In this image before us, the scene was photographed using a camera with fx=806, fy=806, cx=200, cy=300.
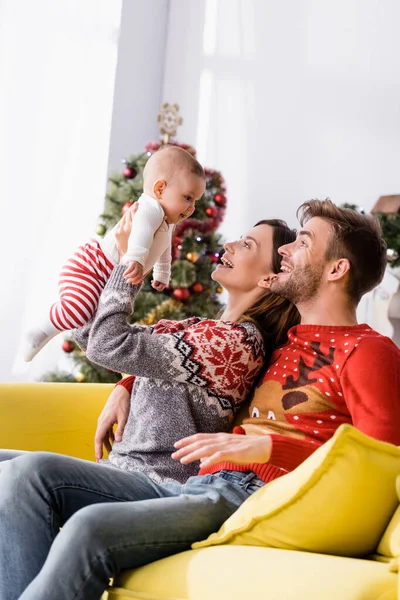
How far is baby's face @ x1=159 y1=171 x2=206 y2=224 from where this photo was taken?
6.17ft

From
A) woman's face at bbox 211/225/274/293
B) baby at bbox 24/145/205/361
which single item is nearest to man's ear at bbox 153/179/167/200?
baby at bbox 24/145/205/361

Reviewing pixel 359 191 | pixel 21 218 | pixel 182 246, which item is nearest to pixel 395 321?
pixel 359 191

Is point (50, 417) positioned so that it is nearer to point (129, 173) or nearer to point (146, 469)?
point (146, 469)

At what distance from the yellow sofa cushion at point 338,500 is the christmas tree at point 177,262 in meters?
2.47

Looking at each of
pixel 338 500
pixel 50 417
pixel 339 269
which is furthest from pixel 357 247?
pixel 50 417

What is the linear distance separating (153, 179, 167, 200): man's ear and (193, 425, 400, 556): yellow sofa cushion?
0.88m

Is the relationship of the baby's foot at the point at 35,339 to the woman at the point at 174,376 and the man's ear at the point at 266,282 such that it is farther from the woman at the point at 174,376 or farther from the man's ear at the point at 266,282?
the man's ear at the point at 266,282

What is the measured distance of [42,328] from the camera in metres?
1.89

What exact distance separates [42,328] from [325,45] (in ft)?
11.2

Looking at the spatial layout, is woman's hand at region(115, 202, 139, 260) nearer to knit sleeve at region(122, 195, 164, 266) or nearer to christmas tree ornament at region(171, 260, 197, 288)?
knit sleeve at region(122, 195, 164, 266)

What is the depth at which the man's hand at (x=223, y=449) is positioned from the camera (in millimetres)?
1239

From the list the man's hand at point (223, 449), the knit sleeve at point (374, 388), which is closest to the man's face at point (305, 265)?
the knit sleeve at point (374, 388)

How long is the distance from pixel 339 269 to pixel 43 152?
2.99 metres

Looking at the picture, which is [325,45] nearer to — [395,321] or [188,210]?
[395,321]
